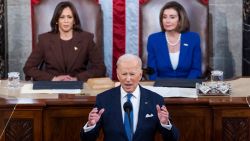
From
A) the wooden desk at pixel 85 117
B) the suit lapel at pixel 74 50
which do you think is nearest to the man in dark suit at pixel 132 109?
the wooden desk at pixel 85 117

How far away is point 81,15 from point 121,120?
240cm

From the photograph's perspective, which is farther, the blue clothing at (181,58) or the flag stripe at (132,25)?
the flag stripe at (132,25)

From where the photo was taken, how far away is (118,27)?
612 centimetres

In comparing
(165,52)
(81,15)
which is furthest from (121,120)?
(81,15)

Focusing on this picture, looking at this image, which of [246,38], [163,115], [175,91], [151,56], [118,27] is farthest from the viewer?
[118,27]

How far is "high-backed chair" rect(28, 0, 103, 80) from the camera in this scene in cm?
570

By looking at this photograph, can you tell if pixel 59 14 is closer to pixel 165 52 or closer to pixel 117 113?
pixel 165 52

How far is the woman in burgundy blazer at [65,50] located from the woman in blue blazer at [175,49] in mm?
503

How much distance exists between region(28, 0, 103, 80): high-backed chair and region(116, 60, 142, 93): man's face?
2252 millimetres

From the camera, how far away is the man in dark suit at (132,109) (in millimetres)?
3445

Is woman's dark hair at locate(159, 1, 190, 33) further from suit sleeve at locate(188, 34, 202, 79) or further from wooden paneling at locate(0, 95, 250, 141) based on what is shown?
wooden paneling at locate(0, 95, 250, 141)

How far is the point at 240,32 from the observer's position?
617cm

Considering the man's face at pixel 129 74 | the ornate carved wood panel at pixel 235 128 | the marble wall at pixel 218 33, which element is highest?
the marble wall at pixel 218 33

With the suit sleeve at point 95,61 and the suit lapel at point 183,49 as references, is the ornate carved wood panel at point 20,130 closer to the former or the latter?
the suit sleeve at point 95,61
